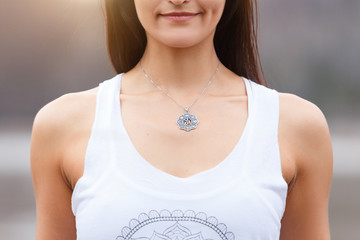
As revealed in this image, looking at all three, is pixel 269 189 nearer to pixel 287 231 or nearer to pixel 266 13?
pixel 287 231

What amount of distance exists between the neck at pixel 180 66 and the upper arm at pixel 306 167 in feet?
0.79

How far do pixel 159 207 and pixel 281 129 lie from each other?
0.43 metres

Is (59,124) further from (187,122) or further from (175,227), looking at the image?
(175,227)

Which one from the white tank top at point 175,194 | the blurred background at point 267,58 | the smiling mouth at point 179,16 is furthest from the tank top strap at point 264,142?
the blurred background at point 267,58

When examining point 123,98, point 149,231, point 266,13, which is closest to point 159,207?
point 149,231

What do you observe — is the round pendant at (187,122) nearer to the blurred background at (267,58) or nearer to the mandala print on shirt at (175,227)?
the mandala print on shirt at (175,227)

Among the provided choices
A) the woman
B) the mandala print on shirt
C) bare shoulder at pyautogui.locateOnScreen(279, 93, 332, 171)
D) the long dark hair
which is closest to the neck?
the woman

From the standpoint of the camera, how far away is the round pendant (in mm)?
1875

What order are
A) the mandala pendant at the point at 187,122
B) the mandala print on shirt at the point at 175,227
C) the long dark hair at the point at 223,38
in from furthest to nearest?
the long dark hair at the point at 223,38 → the mandala pendant at the point at 187,122 → the mandala print on shirt at the point at 175,227

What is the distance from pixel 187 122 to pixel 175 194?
27 cm

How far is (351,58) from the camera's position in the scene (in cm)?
1581

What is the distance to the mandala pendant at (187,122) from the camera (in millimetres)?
1875

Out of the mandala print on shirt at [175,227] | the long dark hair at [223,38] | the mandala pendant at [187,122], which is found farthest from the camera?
the long dark hair at [223,38]

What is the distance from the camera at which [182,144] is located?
183cm
